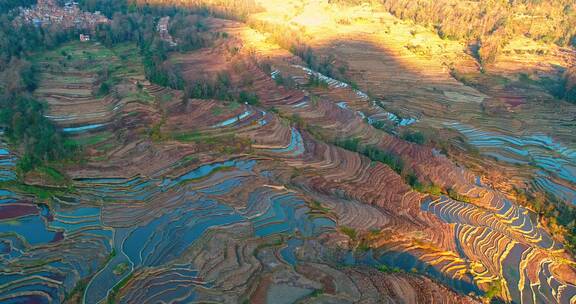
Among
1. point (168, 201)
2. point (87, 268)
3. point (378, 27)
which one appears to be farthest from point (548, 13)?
point (87, 268)

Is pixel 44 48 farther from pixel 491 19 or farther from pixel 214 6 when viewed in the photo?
pixel 491 19

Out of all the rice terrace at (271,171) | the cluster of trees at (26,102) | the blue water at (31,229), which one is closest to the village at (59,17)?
the rice terrace at (271,171)

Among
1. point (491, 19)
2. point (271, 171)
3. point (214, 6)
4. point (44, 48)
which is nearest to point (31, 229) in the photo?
point (271, 171)

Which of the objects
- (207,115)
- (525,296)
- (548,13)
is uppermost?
(548,13)

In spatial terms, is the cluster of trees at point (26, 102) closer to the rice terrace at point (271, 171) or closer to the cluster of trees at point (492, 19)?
the rice terrace at point (271, 171)

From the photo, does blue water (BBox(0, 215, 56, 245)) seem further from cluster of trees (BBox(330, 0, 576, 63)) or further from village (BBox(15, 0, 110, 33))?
cluster of trees (BBox(330, 0, 576, 63))

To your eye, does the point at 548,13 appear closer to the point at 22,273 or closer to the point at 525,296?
the point at 525,296
